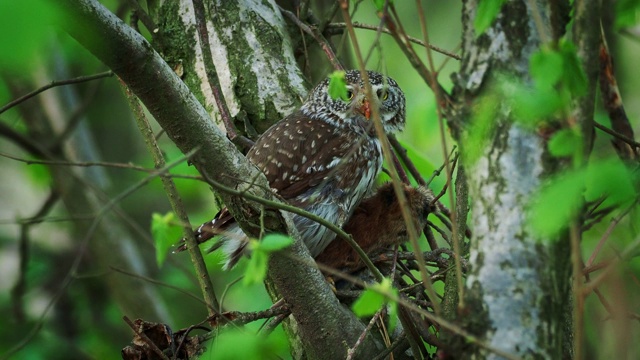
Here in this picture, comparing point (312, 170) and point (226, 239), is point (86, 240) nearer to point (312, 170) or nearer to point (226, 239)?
point (226, 239)

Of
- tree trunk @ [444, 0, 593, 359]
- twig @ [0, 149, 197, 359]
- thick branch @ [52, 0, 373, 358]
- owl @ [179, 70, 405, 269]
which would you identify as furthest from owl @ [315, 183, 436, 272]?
tree trunk @ [444, 0, 593, 359]

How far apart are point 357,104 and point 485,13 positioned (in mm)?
2283

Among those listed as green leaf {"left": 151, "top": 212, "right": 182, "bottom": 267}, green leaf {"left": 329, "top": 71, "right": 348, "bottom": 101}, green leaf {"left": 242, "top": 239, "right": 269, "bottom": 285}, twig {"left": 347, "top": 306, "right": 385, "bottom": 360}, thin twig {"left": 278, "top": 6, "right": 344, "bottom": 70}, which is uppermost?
thin twig {"left": 278, "top": 6, "right": 344, "bottom": 70}

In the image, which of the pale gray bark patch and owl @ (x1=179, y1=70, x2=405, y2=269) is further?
owl @ (x1=179, y1=70, x2=405, y2=269)

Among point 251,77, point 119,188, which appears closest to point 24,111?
point 119,188

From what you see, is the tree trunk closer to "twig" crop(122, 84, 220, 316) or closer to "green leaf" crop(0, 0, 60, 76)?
"green leaf" crop(0, 0, 60, 76)

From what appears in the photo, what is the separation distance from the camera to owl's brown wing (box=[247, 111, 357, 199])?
3.57m

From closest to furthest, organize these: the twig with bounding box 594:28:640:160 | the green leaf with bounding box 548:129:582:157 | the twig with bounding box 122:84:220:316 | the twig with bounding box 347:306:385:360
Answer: the green leaf with bounding box 548:129:582:157 < the twig with bounding box 347:306:385:360 < the twig with bounding box 594:28:640:160 < the twig with bounding box 122:84:220:316

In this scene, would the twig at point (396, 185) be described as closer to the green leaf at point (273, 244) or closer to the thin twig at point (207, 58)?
the green leaf at point (273, 244)

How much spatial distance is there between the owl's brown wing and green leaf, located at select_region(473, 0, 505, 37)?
6.05 ft

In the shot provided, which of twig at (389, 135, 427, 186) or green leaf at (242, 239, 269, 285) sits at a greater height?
green leaf at (242, 239, 269, 285)

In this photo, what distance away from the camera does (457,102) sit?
5.97 ft

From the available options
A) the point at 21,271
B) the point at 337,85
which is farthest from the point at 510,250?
the point at 21,271

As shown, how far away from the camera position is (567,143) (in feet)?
5.04
